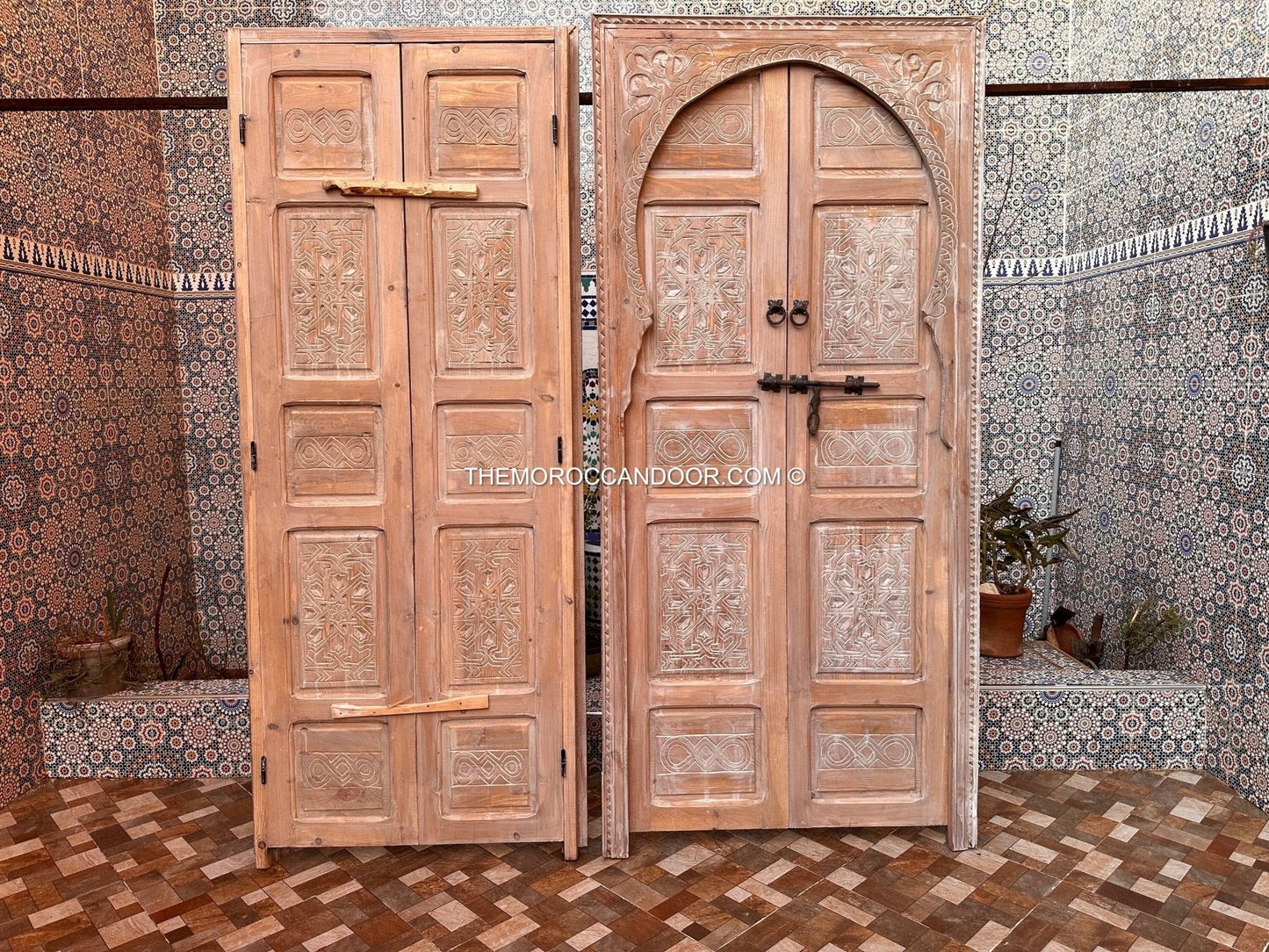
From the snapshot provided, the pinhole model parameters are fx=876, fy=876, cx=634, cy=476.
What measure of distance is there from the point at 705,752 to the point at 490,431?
49.6 inches

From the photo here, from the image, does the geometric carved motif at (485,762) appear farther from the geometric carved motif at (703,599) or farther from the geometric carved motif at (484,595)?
the geometric carved motif at (703,599)

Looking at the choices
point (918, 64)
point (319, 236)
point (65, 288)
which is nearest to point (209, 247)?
point (65, 288)

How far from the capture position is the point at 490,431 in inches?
109

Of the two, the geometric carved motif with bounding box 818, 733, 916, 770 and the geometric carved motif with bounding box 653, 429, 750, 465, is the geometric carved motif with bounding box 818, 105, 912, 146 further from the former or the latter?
the geometric carved motif with bounding box 818, 733, 916, 770

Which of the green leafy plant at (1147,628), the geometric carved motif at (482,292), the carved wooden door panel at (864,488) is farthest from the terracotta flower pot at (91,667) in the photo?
the green leafy plant at (1147,628)

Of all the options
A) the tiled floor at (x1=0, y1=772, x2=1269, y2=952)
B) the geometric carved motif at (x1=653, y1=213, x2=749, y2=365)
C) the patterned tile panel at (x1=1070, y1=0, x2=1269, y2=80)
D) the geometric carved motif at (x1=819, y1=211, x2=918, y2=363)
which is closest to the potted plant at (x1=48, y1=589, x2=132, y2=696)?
the tiled floor at (x1=0, y1=772, x2=1269, y2=952)

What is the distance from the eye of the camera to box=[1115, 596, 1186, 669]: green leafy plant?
3.54 m

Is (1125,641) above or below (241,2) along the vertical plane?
below

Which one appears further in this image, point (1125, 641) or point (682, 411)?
point (1125, 641)

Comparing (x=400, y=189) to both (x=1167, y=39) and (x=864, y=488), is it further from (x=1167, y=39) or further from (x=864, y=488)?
(x=1167, y=39)

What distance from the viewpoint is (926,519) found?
283 cm

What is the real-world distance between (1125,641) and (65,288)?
4.61 meters

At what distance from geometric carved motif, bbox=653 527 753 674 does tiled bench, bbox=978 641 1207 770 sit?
123cm

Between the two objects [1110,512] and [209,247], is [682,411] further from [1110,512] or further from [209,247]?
[209,247]
